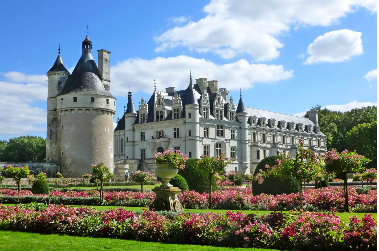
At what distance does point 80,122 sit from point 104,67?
807cm

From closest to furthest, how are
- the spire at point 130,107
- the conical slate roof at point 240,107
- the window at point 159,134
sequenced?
the window at point 159,134, the conical slate roof at point 240,107, the spire at point 130,107

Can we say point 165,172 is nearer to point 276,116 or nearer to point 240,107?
point 240,107

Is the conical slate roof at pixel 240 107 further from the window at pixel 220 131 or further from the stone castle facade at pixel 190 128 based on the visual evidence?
the window at pixel 220 131

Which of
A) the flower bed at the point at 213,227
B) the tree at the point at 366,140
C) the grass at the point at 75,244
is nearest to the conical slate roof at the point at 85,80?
the tree at the point at 366,140

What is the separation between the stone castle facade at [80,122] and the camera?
150 ft

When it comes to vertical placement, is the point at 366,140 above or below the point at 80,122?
below

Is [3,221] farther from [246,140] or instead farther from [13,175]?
[246,140]

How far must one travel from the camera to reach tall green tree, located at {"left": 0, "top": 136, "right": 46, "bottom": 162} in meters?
80.2

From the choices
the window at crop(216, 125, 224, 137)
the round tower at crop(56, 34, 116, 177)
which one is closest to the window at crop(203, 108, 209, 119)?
the window at crop(216, 125, 224, 137)

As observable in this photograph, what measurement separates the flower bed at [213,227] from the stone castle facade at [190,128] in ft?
114

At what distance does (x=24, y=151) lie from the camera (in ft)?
264

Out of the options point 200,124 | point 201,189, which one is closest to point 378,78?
point 201,189

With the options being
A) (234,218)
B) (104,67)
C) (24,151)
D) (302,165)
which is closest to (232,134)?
(104,67)

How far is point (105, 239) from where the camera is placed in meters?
10.3
